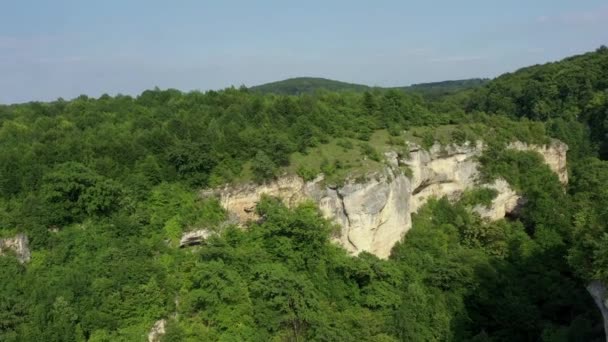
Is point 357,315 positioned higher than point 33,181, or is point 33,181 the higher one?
point 33,181

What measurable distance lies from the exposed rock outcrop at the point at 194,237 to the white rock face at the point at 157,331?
539 cm

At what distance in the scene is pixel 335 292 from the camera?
28.1 metres

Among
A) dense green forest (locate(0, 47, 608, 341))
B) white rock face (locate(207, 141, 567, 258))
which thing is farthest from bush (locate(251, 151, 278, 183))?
white rock face (locate(207, 141, 567, 258))

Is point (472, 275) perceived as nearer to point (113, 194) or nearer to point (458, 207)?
point (458, 207)

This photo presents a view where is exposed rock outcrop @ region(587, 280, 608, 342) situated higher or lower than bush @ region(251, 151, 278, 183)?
lower

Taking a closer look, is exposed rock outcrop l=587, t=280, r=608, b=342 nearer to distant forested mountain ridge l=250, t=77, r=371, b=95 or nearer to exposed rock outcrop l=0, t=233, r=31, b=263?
exposed rock outcrop l=0, t=233, r=31, b=263

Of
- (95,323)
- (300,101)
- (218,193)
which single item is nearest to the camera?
(95,323)

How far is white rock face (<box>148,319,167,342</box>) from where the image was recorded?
24.1 metres

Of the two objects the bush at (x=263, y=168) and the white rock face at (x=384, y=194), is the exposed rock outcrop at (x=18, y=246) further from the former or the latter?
the bush at (x=263, y=168)

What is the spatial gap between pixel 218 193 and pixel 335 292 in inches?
374

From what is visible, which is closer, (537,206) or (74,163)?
(74,163)

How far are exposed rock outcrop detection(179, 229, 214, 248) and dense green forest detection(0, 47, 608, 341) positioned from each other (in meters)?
0.40

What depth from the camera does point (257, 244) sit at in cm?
2888

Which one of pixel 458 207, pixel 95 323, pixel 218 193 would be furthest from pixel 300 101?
pixel 95 323
